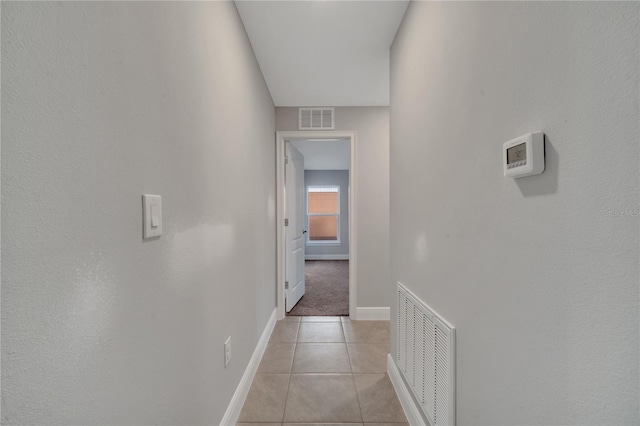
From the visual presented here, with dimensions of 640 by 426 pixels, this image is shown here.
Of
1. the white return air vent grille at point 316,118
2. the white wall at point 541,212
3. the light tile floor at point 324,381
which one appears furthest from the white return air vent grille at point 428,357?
the white return air vent grille at point 316,118

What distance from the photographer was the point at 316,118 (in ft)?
10.3

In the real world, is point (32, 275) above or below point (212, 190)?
below

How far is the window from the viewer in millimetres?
7562

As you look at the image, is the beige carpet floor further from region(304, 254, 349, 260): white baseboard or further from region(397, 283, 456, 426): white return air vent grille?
region(397, 283, 456, 426): white return air vent grille


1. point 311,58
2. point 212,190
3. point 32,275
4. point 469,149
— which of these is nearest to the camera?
point 32,275

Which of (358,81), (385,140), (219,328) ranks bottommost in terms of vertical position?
(219,328)

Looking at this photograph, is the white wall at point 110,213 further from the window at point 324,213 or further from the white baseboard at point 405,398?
the window at point 324,213

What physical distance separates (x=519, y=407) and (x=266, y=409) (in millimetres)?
1455

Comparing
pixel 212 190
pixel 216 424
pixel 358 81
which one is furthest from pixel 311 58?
pixel 216 424

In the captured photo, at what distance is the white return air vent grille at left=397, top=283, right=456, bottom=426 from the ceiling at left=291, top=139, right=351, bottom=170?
3066 millimetres

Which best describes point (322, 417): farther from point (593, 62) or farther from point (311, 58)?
point (311, 58)

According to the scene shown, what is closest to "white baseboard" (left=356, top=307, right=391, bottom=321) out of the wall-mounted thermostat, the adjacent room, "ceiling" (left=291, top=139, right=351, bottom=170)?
Result: "ceiling" (left=291, top=139, right=351, bottom=170)

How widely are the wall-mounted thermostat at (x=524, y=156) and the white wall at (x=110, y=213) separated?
3.22ft

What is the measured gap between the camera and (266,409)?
1729mm
